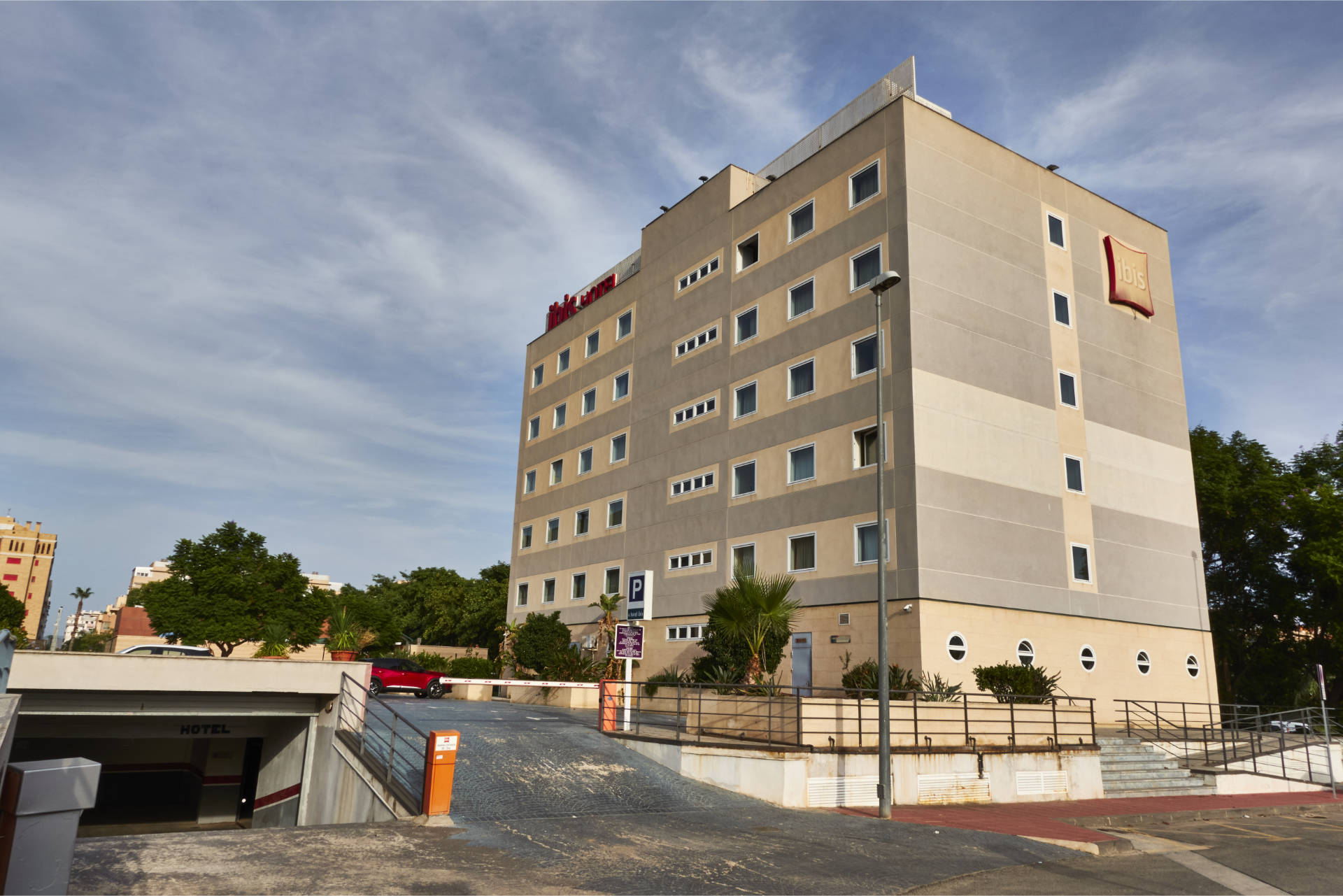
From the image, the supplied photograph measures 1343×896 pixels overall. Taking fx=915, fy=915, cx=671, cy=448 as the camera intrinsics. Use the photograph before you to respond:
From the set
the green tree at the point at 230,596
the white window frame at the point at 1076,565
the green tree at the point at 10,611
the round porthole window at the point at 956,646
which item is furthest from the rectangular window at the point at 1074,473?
the green tree at the point at 10,611

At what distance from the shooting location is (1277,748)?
26.0 meters

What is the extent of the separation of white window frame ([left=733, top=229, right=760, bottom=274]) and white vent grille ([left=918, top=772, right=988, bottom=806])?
21.1 meters

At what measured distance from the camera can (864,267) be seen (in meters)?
29.8

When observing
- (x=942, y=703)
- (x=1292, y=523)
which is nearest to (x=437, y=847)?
(x=942, y=703)

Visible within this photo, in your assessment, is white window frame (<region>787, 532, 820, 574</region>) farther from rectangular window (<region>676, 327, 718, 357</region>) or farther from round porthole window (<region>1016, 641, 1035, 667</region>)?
rectangular window (<region>676, 327, 718, 357</region>)

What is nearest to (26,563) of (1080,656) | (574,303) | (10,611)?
(10,611)

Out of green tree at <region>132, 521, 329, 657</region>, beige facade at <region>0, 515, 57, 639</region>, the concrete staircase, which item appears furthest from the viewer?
beige facade at <region>0, 515, 57, 639</region>

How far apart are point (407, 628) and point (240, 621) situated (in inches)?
853

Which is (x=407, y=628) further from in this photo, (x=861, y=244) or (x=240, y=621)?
(x=861, y=244)

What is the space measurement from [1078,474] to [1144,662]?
21.4 ft

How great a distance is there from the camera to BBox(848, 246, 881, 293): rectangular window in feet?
96.0

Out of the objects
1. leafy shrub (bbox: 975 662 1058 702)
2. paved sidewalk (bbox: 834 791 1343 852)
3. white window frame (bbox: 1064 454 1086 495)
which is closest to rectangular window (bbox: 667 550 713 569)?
leafy shrub (bbox: 975 662 1058 702)

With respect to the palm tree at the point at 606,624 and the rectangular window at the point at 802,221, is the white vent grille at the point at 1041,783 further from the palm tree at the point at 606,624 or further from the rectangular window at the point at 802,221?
the rectangular window at the point at 802,221

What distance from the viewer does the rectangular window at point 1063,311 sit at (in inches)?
1257
